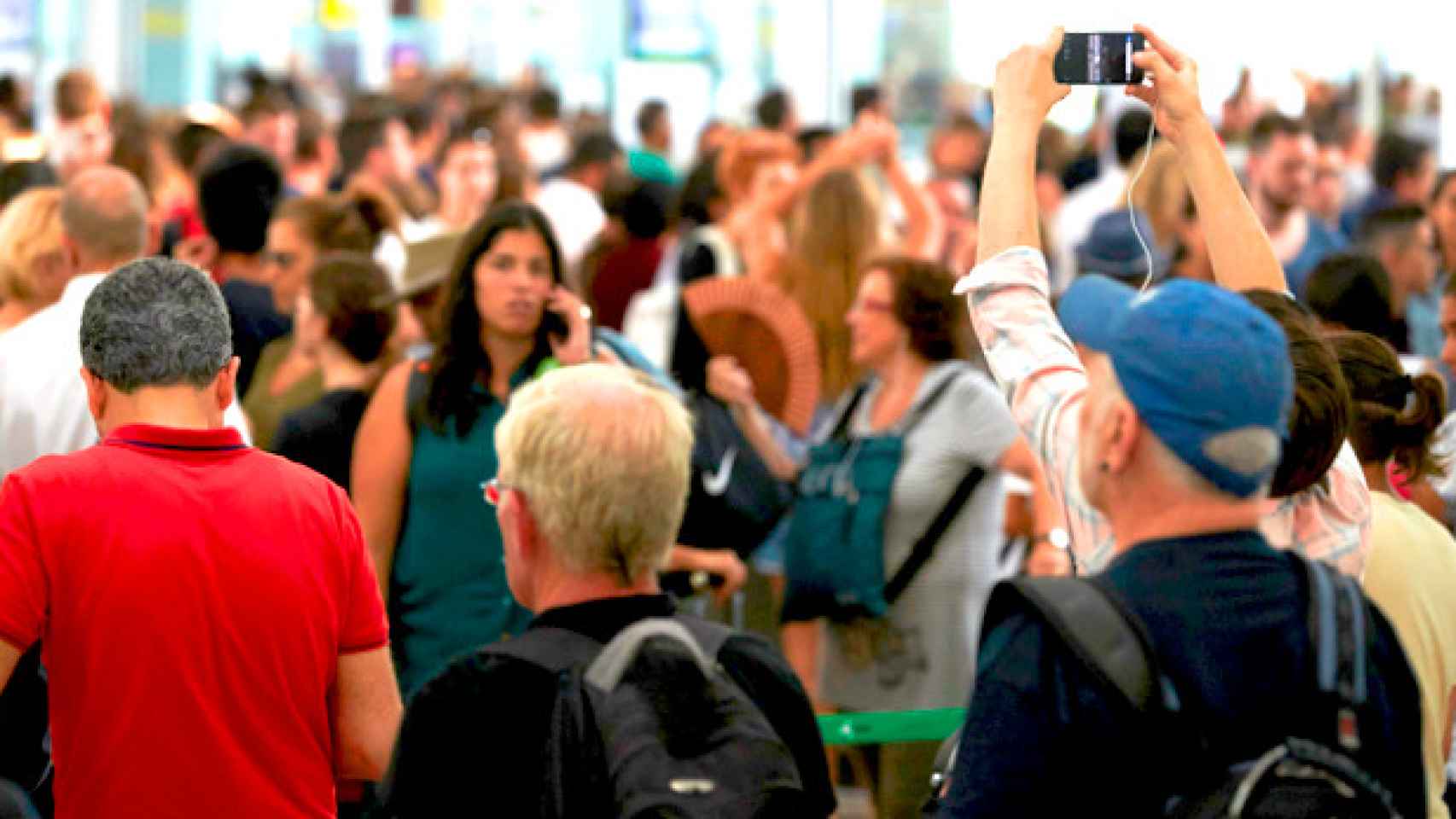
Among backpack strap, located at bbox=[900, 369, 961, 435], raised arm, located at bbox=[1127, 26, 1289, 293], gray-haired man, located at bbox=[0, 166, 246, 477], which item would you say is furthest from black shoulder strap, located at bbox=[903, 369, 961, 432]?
raised arm, located at bbox=[1127, 26, 1289, 293]

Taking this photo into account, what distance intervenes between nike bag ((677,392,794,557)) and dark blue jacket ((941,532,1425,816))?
344 centimetres

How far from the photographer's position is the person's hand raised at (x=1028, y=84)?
2.98m

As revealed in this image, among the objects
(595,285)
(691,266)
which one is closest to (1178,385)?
(691,266)

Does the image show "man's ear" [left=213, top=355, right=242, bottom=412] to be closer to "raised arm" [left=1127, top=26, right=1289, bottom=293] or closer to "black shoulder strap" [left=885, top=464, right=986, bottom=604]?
"raised arm" [left=1127, top=26, right=1289, bottom=293]

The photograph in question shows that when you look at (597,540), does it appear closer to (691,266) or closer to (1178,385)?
(1178,385)

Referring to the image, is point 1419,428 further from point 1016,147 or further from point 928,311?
point 928,311

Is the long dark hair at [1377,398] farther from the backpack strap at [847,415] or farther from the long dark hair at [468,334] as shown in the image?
the backpack strap at [847,415]

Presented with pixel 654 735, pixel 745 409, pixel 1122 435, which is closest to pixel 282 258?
pixel 745 409

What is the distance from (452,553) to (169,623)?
A: 1.70 meters

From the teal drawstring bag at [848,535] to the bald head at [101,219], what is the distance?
1.92 meters

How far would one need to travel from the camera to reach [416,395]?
4.92 meters

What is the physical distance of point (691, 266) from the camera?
8.41 meters

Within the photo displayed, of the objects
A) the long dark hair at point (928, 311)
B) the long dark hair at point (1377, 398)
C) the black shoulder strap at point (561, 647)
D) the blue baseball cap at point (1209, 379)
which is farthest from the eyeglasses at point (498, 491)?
the long dark hair at point (928, 311)

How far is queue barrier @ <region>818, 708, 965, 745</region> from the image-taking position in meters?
4.40
